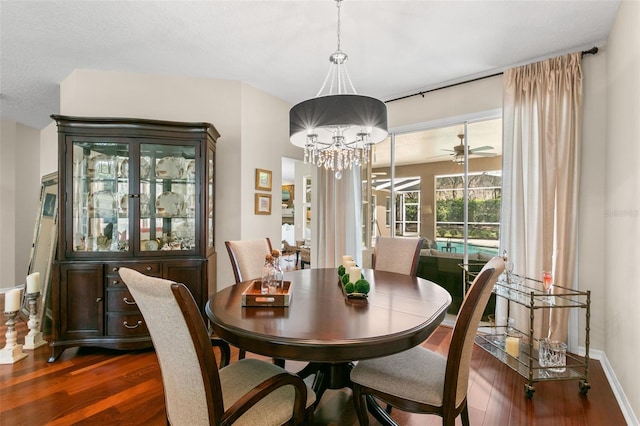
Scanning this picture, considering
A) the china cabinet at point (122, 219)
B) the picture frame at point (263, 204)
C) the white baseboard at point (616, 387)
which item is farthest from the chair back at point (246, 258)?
the white baseboard at point (616, 387)

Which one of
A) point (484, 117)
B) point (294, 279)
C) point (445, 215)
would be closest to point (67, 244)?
point (294, 279)

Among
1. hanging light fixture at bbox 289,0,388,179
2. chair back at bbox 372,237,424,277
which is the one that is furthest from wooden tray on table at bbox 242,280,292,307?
chair back at bbox 372,237,424,277

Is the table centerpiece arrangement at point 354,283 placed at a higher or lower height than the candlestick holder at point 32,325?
higher

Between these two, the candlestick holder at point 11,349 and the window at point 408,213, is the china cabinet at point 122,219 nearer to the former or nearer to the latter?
the candlestick holder at point 11,349

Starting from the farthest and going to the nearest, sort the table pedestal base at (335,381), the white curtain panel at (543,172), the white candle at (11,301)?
the white curtain panel at (543,172) → the white candle at (11,301) → the table pedestal base at (335,381)

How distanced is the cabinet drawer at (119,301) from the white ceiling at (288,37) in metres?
2.21

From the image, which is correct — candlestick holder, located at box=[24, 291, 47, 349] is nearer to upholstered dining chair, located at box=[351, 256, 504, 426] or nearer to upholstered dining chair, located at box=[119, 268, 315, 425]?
upholstered dining chair, located at box=[119, 268, 315, 425]

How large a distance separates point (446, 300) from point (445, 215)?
224 centimetres

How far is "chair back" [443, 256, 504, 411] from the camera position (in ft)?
4.05

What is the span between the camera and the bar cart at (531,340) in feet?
6.98

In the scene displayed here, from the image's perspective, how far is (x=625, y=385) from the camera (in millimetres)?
1993

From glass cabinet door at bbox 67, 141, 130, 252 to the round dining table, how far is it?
160 cm

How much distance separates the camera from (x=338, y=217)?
439cm

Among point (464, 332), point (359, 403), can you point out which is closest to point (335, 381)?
point (359, 403)
